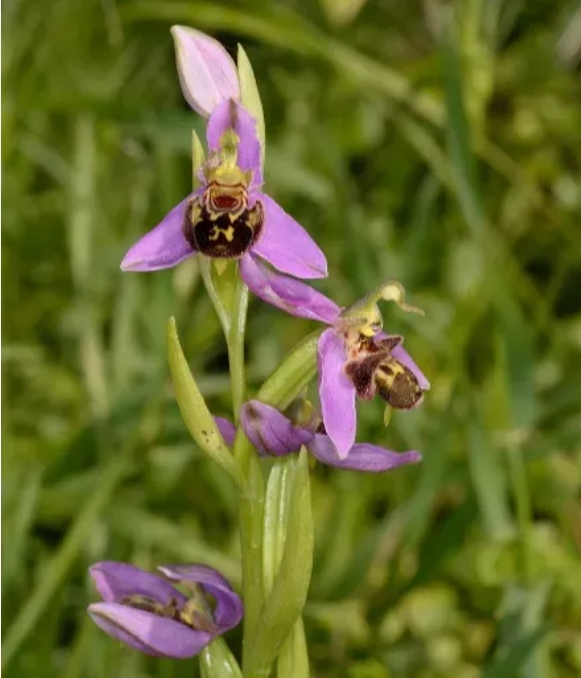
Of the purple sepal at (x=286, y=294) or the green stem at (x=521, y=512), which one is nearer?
the purple sepal at (x=286, y=294)

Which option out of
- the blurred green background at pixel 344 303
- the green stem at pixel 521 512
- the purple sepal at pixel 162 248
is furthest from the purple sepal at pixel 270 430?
the green stem at pixel 521 512

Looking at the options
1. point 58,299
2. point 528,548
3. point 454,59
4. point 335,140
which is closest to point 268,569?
point 528,548

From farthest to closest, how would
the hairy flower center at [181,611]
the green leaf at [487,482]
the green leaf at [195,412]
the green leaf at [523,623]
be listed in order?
the green leaf at [487,482], the green leaf at [523,623], the hairy flower center at [181,611], the green leaf at [195,412]

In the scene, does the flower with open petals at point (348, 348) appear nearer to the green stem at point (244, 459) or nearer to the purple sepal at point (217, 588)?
the green stem at point (244, 459)

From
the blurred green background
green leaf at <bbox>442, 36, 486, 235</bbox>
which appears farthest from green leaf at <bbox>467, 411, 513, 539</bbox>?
green leaf at <bbox>442, 36, 486, 235</bbox>

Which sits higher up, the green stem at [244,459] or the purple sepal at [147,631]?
the green stem at [244,459]

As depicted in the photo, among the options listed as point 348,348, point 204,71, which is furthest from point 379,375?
point 204,71

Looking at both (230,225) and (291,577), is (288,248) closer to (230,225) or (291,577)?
(230,225)
